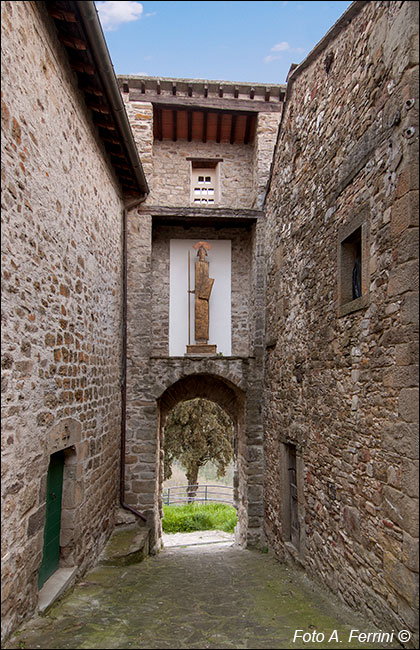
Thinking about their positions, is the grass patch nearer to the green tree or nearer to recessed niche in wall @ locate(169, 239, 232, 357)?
the green tree

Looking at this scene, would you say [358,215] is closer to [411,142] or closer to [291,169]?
[411,142]

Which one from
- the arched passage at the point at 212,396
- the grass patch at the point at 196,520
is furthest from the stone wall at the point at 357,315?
the grass patch at the point at 196,520

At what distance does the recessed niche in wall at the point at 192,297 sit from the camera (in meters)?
8.66

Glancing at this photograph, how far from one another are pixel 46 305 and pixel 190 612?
10.3 feet

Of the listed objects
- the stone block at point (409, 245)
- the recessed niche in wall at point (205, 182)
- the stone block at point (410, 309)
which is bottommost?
the stone block at point (410, 309)

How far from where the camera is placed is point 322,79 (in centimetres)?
516

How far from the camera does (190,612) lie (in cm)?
433

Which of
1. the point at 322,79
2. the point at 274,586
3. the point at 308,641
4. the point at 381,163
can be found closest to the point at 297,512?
the point at 274,586

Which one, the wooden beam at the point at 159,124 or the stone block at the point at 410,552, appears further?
the wooden beam at the point at 159,124

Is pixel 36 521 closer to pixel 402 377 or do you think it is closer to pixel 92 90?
pixel 402 377

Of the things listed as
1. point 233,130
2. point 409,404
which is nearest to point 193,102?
point 233,130

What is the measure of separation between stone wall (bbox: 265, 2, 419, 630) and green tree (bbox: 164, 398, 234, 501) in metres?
8.04

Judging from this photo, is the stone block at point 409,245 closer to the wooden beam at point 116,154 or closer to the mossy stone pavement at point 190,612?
the mossy stone pavement at point 190,612

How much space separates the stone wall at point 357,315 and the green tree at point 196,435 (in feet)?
26.4
